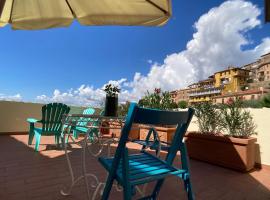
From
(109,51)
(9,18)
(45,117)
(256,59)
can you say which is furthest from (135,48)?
(256,59)

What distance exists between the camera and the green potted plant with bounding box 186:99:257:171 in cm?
322

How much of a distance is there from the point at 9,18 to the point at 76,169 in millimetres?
2091

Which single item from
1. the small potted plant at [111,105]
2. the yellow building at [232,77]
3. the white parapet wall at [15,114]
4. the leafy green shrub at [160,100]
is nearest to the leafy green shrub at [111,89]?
the small potted plant at [111,105]

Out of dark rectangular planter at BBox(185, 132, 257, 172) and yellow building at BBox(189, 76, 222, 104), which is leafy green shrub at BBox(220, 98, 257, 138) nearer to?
dark rectangular planter at BBox(185, 132, 257, 172)

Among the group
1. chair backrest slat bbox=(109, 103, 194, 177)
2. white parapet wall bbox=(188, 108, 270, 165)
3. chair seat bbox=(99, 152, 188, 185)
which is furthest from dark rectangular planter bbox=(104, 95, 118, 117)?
white parapet wall bbox=(188, 108, 270, 165)

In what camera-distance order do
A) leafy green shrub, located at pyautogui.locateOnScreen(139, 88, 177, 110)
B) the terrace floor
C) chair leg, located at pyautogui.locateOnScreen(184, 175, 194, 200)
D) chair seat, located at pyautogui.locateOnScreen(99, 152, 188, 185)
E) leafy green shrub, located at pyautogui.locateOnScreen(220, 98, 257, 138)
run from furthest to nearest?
leafy green shrub, located at pyautogui.locateOnScreen(139, 88, 177, 110), leafy green shrub, located at pyautogui.locateOnScreen(220, 98, 257, 138), the terrace floor, chair leg, located at pyautogui.locateOnScreen(184, 175, 194, 200), chair seat, located at pyautogui.locateOnScreen(99, 152, 188, 185)

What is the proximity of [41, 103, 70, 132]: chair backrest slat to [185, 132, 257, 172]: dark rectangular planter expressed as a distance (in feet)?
8.78

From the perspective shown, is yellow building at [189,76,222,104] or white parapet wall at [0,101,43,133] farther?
yellow building at [189,76,222,104]

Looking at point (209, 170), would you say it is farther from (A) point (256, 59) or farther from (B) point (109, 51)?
(A) point (256, 59)

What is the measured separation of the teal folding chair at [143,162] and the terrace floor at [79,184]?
0.90 m

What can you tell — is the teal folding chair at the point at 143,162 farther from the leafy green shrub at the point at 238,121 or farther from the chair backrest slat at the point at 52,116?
the chair backrest slat at the point at 52,116

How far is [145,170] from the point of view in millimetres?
1265

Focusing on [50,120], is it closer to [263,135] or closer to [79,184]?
[79,184]

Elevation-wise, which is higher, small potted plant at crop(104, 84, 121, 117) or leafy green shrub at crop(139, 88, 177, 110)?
leafy green shrub at crop(139, 88, 177, 110)
